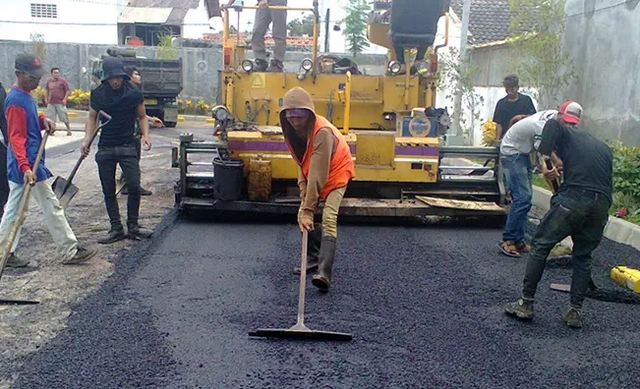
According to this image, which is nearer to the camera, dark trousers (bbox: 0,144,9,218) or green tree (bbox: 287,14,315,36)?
dark trousers (bbox: 0,144,9,218)

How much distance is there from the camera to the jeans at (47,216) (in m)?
5.79

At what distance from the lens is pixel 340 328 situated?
4711 millimetres

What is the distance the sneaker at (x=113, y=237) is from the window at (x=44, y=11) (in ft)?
110

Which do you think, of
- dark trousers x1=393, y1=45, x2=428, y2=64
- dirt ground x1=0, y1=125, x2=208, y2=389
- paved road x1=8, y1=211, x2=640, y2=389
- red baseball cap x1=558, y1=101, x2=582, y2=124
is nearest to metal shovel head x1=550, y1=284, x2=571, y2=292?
paved road x1=8, y1=211, x2=640, y2=389

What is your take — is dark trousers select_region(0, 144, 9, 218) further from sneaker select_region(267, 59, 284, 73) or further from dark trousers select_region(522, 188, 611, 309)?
dark trousers select_region(522, 188, 611, 309)

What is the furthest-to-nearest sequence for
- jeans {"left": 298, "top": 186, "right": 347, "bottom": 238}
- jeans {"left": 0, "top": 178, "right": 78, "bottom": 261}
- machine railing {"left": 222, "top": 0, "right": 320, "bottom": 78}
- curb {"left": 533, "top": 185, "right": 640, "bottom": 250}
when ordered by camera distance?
machine railing {"left": 222, "top": 0, "right": 320, "bottom": 78} < curb {"left": 533, "top": 185, "right": 640, "bottom": 250} < jeans {"left": 0, "top": 178, "right": 78, "bottom": 261} < jeans {"left": 298, "top": 186, "right": 347, "bottom": 238}

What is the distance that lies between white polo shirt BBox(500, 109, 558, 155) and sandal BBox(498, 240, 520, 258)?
868 mm

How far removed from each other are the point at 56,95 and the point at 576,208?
15.3 meters

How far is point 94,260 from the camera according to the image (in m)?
6.29

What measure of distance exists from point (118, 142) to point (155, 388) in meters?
3.61

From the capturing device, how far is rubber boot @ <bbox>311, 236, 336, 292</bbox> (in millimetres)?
5398

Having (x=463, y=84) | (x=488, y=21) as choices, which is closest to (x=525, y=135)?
(x=463, y=84)

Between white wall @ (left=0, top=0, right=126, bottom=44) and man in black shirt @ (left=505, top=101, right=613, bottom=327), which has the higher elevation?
white wall @ (left=0, top=0, right=126, bottom=44)

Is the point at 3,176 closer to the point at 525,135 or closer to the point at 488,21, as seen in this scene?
the point at 525,135
